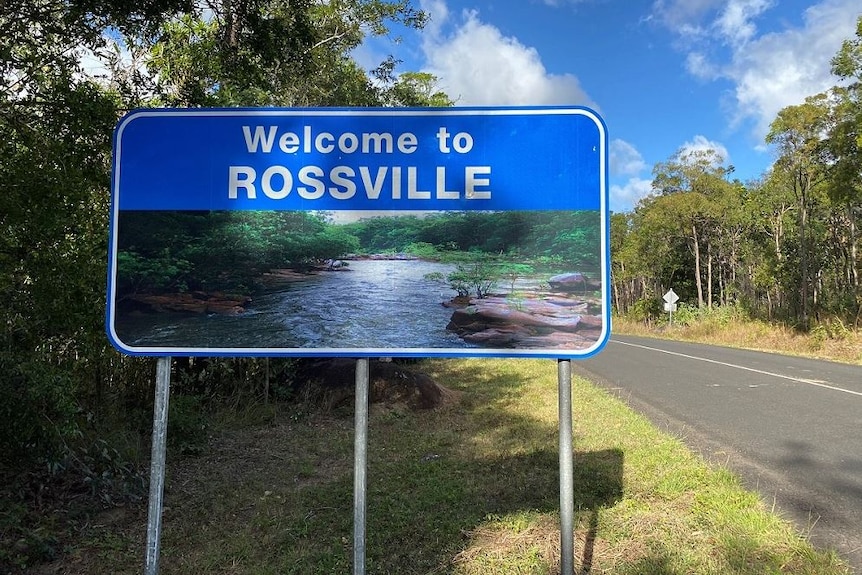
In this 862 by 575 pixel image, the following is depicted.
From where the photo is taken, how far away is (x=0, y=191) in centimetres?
360

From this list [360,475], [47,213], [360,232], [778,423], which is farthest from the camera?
[778,423]

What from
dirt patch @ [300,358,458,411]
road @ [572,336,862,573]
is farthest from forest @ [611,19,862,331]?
dirt patch @ [300,358,458,411]

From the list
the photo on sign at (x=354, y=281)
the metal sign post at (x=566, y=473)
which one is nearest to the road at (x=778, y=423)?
the metal sign post at (x=566, y=473)

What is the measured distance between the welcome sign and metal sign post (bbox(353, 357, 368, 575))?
0.16m

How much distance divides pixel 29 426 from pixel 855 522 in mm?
5515

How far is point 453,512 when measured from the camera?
4.11m

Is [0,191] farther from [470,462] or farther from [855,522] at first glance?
[855,522]

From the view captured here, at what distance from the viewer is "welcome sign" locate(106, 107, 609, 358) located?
2.45 m

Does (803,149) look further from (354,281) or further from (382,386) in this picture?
(354,281)

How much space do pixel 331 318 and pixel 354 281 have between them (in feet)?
0.63

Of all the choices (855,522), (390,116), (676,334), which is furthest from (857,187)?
(390,116)

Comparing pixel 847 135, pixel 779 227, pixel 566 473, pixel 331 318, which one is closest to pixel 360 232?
pixel 331 318

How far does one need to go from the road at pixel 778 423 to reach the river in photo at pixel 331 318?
3.02 metres

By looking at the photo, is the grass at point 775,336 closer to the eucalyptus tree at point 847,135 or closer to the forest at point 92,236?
the eucalyptus tree at point 847,135
